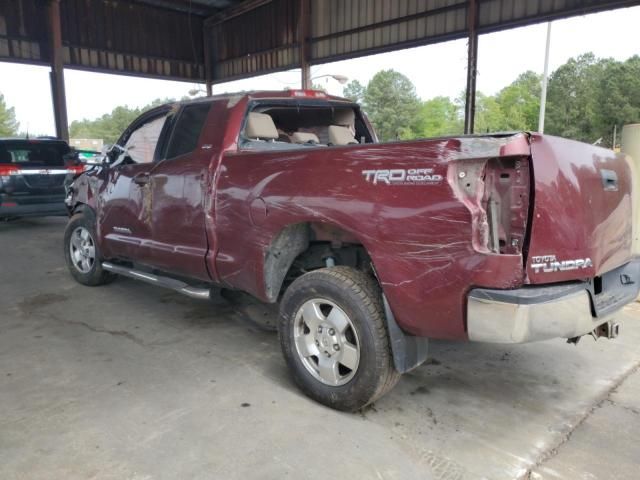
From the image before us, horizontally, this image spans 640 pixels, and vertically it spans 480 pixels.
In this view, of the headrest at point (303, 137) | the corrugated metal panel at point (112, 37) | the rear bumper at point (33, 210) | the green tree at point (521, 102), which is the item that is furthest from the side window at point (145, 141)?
the green tree at point (521, 102)

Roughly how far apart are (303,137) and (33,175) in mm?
7119

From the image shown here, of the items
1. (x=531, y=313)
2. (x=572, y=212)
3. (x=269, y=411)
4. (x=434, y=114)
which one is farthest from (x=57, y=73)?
(x=434, y=114)

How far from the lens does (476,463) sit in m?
2.46

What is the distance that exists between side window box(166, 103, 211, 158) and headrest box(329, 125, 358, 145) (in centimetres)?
117

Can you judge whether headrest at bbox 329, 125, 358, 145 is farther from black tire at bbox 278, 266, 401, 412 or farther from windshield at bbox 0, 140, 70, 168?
windshield at bbox 0, 140, 70, 168

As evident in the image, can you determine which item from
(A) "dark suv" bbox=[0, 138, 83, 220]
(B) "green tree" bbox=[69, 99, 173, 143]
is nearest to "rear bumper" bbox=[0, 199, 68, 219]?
(A) "dark suv" bbox=[0, 138, 83, 220]

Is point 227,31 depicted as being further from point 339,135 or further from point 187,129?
point 187,129

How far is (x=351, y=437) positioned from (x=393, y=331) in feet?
2.05

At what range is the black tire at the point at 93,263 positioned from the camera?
5.42m

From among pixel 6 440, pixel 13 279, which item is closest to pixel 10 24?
pixel 13 279

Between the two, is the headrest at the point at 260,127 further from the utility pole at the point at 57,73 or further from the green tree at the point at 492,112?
the green tree at the point at 492,112

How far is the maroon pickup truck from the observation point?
7.47 feet

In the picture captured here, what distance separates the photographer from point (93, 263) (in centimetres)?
559

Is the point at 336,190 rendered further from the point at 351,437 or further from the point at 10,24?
the point at 10,24
